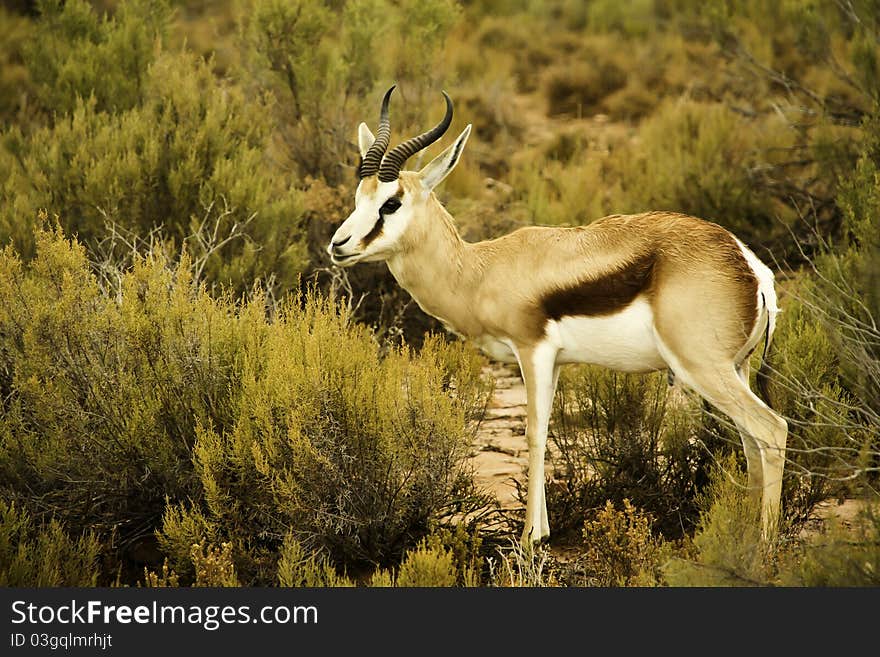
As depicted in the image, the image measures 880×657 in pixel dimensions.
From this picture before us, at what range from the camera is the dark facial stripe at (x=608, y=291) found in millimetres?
5281

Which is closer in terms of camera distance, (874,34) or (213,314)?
(213,314)

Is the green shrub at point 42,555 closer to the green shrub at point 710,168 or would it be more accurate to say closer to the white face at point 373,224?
the white face at point 373,224

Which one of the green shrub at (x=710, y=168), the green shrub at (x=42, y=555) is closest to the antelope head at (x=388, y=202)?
the green shrub at (x=42, y=555)

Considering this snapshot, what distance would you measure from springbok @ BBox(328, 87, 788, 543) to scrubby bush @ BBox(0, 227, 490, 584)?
431 mm

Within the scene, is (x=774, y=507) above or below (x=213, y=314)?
below

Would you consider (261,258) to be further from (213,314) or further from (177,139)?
(213,314)

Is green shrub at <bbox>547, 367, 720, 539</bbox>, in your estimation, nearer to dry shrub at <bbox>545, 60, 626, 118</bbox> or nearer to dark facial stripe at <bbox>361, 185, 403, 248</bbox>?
dark facial stripe at <bbox>361, 185, 403, 248</bbox>

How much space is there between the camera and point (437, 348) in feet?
20.2

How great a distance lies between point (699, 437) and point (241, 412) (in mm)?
2774

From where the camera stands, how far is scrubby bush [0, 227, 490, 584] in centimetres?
536

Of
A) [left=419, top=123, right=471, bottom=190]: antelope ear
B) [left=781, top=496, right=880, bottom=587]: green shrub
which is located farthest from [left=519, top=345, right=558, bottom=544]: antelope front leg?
[left=781, top=496, right=880, bottom=587]: green shrub

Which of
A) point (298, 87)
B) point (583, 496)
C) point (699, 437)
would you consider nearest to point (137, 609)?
point (583, 496)

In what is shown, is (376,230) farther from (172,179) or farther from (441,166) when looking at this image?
(172,179)

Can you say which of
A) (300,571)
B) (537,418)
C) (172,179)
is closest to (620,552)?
(537,418)
